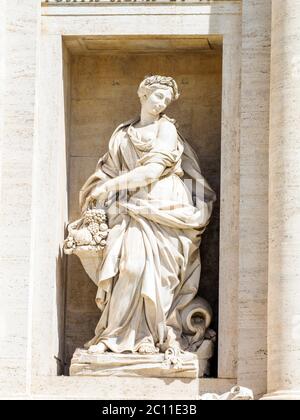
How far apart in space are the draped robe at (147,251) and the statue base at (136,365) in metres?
0.13

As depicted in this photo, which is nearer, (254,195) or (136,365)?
(136,365)

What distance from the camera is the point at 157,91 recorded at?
68.5 ft

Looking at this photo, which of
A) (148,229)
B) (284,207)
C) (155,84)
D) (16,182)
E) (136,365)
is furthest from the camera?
(155,84)

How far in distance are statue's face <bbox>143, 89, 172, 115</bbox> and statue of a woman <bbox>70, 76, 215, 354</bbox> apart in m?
0.01

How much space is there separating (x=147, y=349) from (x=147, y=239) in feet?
3.67

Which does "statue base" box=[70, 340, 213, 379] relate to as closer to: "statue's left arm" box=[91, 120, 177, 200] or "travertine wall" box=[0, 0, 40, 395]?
"travertine wall" box=[0, 0, 40, 395]

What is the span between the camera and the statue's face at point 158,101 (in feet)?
68.5

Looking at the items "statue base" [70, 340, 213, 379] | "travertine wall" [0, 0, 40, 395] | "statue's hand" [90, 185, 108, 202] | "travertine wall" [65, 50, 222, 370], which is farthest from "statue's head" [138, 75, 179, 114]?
"statue base" [70, 340, 213, 379]

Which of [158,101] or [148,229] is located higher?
[158,101]

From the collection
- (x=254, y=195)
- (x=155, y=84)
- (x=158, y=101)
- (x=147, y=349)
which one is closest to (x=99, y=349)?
(x=147, y=349)

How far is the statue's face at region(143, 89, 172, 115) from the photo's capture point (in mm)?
20891

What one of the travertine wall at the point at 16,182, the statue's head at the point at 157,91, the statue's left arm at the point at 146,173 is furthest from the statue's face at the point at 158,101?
the travertine wall at the point at 16,182

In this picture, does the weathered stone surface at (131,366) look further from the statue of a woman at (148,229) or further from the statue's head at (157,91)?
the statue's head at (157,91)

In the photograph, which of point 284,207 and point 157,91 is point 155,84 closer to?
point 157,91
